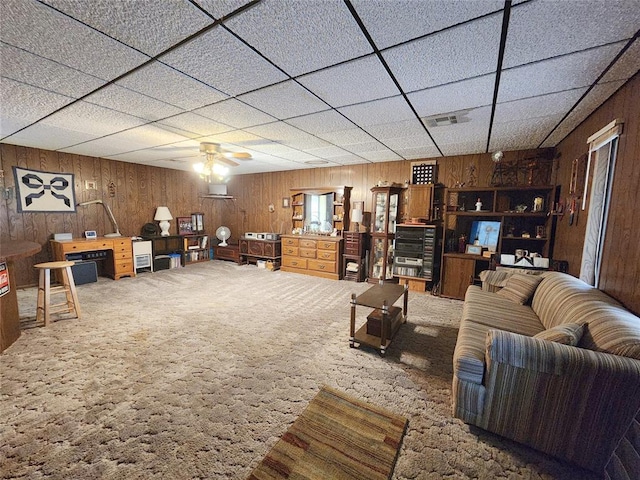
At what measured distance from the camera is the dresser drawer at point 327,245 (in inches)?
207

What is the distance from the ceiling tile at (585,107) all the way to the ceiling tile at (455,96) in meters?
0.74

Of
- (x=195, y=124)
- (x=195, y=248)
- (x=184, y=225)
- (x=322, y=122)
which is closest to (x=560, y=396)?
(x=322, y=122)

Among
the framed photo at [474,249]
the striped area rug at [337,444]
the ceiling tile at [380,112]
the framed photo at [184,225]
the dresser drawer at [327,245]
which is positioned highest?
the ceiling tile at [380,112]

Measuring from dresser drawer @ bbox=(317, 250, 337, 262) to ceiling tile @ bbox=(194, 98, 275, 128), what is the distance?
300 cm

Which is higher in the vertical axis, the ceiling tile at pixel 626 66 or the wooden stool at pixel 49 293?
the ceiling tile at pixel 626 66

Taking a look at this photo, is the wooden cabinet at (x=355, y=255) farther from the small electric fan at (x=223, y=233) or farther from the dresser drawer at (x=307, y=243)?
the small electric fan at (x=223, y=233)

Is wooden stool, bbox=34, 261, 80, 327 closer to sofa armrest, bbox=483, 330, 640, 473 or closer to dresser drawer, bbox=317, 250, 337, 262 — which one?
dresser drawer, bbox=317, 250, 337, 262

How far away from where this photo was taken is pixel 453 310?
11.9ft

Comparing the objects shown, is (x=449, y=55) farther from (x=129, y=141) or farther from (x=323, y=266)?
(x=323, y=266)

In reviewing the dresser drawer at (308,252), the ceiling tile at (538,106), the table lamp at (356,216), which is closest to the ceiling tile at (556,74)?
the ceiling tile at (538,106)

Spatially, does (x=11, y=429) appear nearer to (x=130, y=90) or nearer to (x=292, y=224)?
(x=130, y=90)

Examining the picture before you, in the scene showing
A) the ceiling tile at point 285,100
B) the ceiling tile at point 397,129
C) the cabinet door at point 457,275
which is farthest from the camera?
the cabinet door at point 457,275

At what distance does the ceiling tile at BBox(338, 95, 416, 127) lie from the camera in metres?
2.32

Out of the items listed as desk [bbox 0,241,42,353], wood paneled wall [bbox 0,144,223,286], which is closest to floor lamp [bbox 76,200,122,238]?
wood paneled wall [bbox 0,144,223,286]
